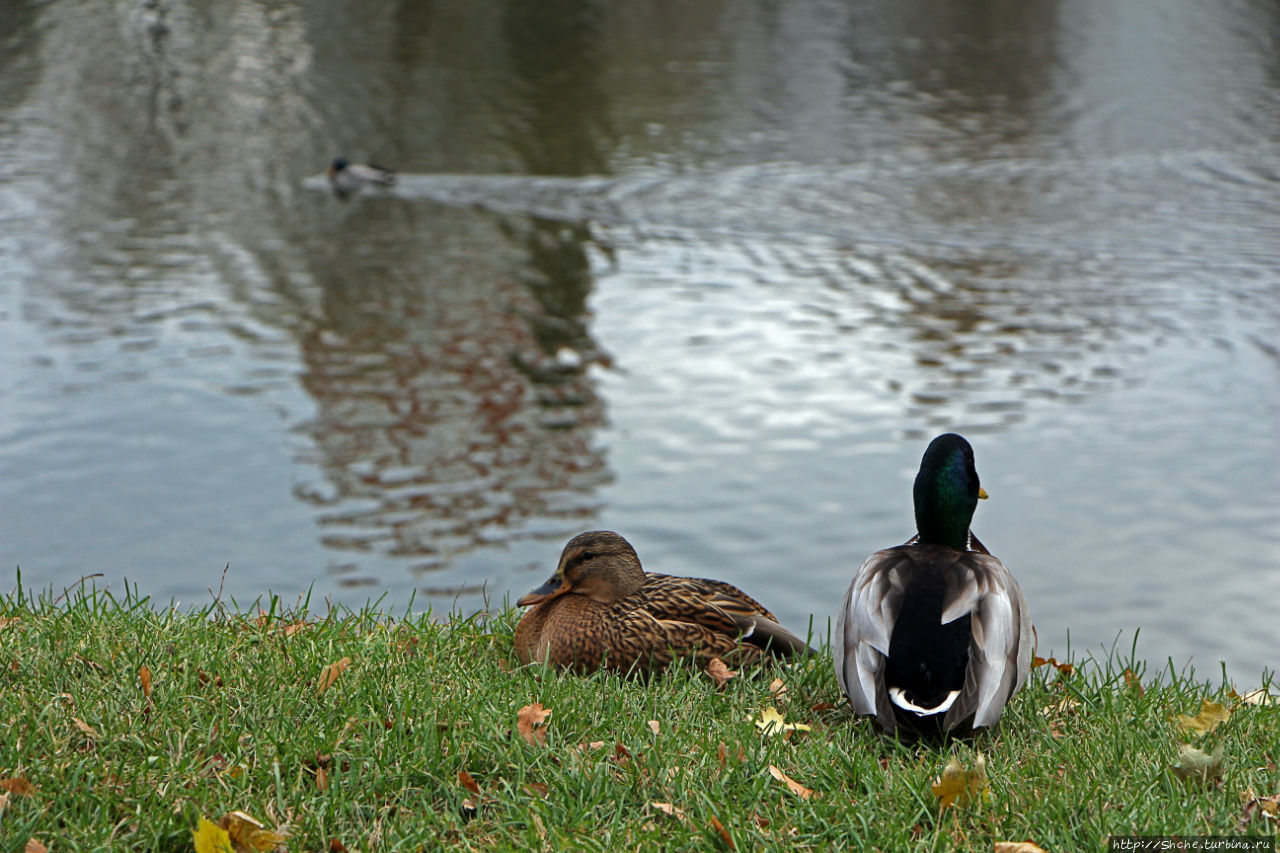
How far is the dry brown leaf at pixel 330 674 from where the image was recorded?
12.8 ft

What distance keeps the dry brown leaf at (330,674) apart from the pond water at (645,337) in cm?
176

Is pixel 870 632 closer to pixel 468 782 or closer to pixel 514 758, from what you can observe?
pixel 514 758

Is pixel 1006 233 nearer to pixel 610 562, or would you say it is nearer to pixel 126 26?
pixel 610 562

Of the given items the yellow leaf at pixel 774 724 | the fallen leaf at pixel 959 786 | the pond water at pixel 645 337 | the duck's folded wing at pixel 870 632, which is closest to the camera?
the fallen leaf at pixel 959 786

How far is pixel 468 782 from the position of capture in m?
3.39

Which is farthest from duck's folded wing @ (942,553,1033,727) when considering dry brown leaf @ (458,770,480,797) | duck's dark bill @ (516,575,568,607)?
duck's dark bill @ (516,575,568,607)

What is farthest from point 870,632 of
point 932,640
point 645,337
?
point 645,337

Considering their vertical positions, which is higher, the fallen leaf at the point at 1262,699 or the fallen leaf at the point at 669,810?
the fallen leaf at the point at 669,810

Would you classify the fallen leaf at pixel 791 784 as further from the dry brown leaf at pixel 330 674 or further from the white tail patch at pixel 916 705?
the dry brown leaf at pixel 330 674

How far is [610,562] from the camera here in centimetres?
461

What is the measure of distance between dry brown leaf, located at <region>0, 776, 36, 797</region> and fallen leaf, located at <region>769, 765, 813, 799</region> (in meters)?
1.74

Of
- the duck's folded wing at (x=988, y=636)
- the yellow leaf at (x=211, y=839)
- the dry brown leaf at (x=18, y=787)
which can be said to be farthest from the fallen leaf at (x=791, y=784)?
the dry brown leaf at (x=18, y=787)

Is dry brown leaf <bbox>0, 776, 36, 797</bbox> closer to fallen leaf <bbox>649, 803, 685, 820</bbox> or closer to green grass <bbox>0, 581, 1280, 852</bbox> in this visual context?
green grass <bbox>0, 581, 1280, 852</bbox>

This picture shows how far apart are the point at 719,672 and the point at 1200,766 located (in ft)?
4.89
